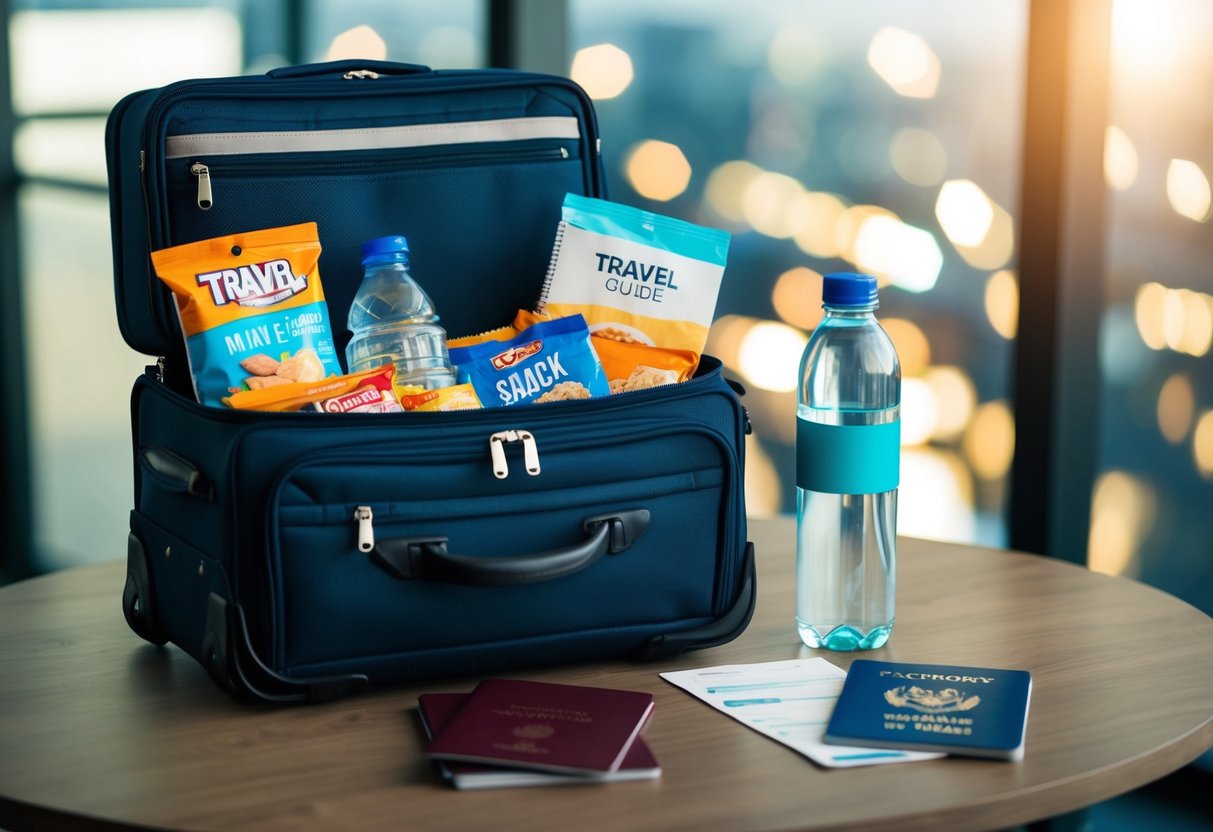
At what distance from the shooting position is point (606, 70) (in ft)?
8.68

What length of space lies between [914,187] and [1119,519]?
2.29ft

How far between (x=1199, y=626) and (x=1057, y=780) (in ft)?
1.24

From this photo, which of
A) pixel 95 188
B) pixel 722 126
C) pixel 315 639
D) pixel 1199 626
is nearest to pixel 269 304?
pixel 315 639

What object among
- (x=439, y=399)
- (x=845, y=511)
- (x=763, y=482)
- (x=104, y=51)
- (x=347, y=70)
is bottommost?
(x=763, y=482)

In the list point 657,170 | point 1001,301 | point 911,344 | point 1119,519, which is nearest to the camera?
point 1119,519

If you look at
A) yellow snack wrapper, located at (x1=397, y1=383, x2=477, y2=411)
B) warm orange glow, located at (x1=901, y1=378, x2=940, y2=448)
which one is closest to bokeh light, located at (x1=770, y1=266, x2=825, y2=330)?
warm orange glow, located at (x1=901, y1=378, x2=940, y2=448)

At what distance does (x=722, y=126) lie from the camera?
2553 millimetres

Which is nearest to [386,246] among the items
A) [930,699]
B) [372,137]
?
[372,137]

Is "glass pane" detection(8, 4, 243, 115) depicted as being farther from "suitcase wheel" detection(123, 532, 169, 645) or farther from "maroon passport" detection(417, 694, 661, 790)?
"maroon passport" detection(417, 694, 661, 790)

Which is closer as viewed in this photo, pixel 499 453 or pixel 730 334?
pixel 499 453

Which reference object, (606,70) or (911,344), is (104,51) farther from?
(911,344)

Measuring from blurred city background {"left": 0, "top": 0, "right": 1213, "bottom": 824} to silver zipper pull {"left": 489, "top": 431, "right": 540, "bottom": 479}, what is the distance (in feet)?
3.08

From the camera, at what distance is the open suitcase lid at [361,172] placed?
1144 mm

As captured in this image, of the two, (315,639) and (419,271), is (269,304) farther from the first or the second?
(315,639)
